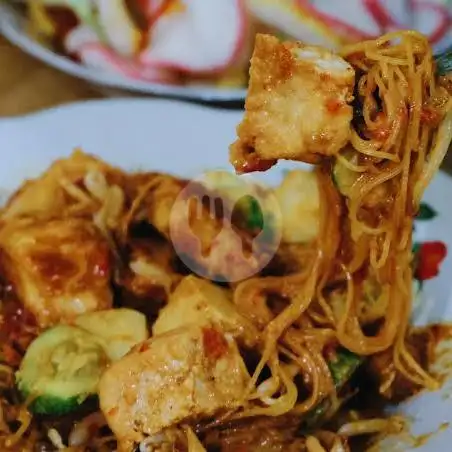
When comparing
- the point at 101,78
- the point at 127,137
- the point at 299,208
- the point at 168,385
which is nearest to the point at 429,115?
the point at 299,208

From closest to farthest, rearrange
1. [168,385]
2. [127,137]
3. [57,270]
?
[168,385]
[57,270]
[127,137]

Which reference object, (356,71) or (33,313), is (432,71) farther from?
(33,313)

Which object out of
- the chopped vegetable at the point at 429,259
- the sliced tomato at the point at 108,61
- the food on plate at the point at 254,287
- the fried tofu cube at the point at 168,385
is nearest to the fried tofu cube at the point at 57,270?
the food on plate at the point at 254,287

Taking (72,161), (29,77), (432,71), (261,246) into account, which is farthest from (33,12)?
(432,71)

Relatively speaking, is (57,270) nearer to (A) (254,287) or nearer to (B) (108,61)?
(A) (254,287)

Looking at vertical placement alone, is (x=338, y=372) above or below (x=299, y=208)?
below

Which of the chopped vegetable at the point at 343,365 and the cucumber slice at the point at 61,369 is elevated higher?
the chopped vegetable at the point at 343,365

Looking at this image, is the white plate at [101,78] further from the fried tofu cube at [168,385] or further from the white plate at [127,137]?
the fried tofu cube at [168,385]

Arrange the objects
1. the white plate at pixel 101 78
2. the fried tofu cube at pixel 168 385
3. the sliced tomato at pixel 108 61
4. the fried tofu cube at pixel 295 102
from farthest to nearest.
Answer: the sliced tomato at pixel 108 61 < the white plate at pixel 101 78 < the fried tofu cube at pixel 168 385 < the fried tofu cube at pixel 295 102
